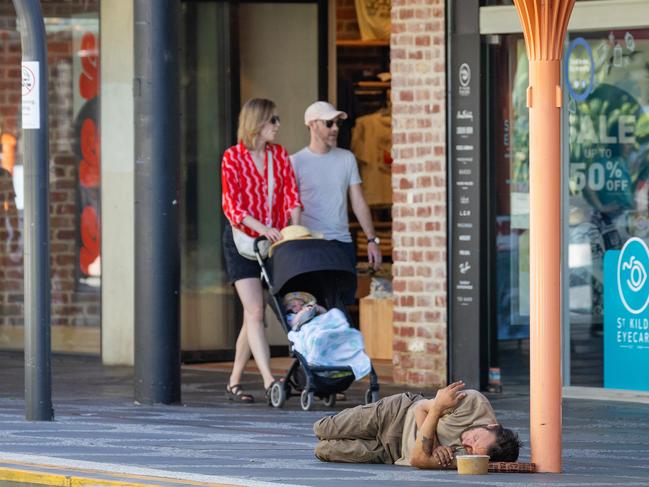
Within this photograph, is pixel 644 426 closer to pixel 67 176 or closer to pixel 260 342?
pixel 260 342

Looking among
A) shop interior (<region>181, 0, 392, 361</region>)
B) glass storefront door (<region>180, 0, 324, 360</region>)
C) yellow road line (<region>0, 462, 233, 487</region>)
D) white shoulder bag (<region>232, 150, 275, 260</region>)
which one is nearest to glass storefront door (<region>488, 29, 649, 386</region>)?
white shoulder bag (<region>232, 150, 275, 260</region>)

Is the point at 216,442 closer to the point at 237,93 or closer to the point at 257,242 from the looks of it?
the point at 257,242

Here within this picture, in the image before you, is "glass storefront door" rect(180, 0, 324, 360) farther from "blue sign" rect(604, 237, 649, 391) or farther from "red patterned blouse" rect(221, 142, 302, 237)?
"blue sign" rect(604, 237, 649, 391)

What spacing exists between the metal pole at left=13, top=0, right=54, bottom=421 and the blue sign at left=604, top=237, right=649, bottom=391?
13.5 ft

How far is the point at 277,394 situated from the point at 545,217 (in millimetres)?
3866

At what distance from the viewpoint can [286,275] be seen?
12156 mm

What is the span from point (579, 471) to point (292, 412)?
10.7 ft

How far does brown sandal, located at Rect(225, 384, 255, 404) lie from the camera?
12.8 metres

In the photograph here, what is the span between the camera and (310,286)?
12.7m

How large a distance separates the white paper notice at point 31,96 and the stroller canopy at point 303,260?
1898mm

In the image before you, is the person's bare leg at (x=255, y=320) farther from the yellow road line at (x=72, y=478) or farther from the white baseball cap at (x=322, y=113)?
the yellow road line at (x=72, y=478)

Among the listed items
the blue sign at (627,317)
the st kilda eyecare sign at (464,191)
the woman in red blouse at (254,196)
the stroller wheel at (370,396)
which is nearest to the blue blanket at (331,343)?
the stroller wheel at (370,396)

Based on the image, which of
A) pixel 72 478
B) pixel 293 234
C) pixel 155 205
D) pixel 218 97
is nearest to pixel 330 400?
pixel 293 234

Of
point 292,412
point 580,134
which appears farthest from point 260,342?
point 580,134
